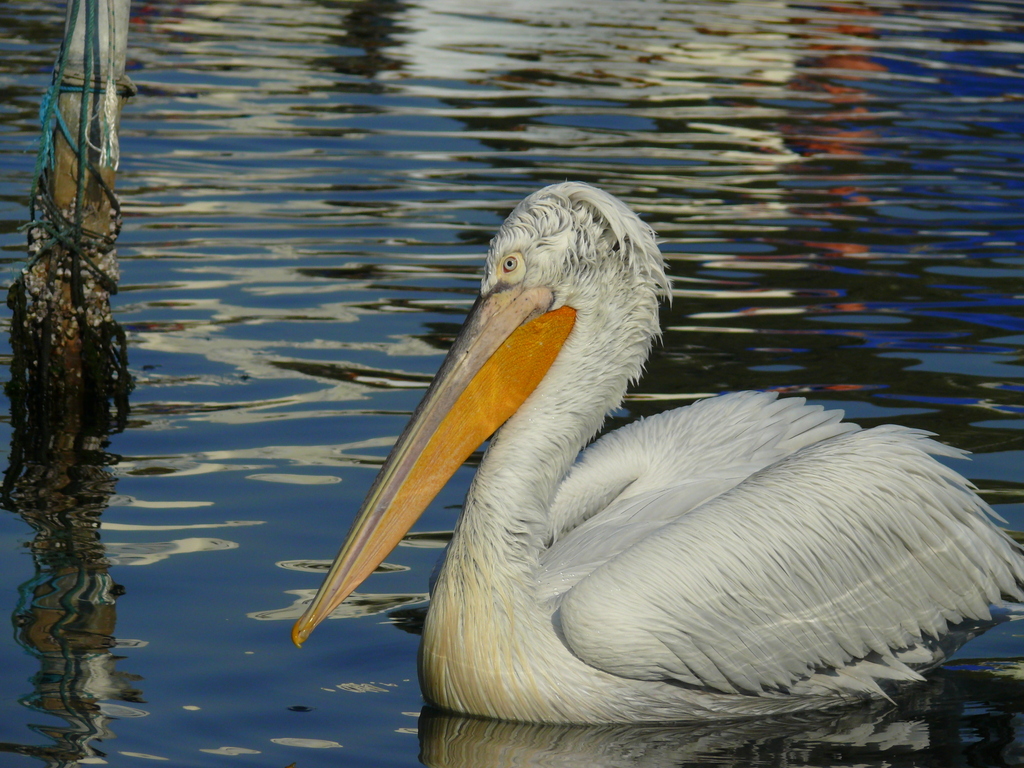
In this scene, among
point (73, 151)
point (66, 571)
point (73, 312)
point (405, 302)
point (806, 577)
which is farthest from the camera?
point (405, 302)

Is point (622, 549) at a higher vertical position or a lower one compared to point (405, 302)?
higher

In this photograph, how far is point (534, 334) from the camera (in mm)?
3748

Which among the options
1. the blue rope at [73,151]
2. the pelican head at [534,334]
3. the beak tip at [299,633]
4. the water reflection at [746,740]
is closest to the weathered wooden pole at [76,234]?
the blue rope at [73,151]

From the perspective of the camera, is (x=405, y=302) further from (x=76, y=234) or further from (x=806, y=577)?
(x=806, y=577)

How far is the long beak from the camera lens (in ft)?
11.6

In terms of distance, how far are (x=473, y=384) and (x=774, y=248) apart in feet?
15.8

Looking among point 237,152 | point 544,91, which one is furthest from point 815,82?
point 237,152

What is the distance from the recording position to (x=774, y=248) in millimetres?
8172

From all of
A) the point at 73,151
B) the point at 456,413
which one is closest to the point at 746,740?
the point at 456,413

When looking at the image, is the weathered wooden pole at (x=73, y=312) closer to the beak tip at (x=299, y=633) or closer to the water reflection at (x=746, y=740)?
the beak tip at (x=299, y=633)

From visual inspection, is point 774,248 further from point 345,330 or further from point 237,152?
point 237,152

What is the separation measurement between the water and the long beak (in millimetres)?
363

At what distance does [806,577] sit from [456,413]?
933mm

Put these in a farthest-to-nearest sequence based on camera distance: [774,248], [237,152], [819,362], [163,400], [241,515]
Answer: [237,152] → [774,248] → [819,362] → [163,400] → [241,515]
